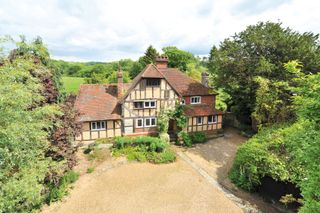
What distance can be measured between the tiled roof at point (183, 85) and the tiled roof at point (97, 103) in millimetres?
6756

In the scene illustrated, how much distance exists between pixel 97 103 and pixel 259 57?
17803 millimetres

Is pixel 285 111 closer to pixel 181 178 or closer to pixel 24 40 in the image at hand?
pixel 181 178

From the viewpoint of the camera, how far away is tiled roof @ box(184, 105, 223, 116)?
20622mm

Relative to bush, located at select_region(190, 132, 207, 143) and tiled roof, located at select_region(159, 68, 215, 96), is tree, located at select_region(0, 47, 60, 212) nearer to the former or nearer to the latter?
bush, located at select_region(190, 132, 207, 143)

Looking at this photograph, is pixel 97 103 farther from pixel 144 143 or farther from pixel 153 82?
pixel 144 143

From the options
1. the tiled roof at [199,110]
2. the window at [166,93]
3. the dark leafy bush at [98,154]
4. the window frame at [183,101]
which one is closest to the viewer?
the dark leafy bush at [98,154]

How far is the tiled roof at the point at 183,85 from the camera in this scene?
70.3 feet

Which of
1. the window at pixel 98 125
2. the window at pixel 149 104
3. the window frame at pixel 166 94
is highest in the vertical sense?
the window frame at pixel 166 94

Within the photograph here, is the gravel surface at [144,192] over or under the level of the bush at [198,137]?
under

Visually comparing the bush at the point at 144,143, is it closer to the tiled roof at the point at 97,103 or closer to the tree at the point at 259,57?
the tiled roof at the point at 97,103

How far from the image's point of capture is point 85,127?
58.6ft

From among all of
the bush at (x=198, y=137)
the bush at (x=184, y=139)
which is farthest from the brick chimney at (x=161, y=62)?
the bush at (x=198, y=137)

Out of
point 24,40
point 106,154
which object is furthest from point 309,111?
point 106,154

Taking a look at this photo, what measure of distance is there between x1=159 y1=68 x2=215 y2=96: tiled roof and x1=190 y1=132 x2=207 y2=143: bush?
4537mm
